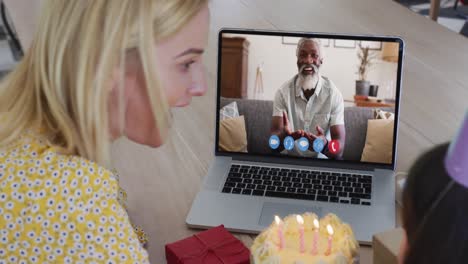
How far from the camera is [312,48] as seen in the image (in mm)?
1015

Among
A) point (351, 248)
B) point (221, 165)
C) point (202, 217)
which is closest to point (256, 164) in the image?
point (221, 165)

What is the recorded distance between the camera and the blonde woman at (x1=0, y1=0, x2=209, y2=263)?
0.62 m

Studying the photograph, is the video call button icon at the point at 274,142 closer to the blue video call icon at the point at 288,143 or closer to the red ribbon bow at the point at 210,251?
the blue video call icon at the point at 288,143

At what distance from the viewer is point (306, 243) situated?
715 millimetres

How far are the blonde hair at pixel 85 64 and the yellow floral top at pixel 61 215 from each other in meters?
0.04

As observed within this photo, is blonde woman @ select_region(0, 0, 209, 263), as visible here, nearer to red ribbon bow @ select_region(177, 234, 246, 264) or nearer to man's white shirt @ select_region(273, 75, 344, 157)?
red ribbon bow @ select_region(177, 234, 246, 264)

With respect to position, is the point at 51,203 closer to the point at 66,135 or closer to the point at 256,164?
the point at 66,135

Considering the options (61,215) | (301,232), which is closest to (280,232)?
(301,232)

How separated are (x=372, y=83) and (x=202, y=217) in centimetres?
38

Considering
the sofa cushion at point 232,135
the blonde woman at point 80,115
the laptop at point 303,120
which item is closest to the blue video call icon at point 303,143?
the laptop at point 303,120

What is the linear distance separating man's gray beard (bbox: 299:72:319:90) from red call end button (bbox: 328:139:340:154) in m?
0.11

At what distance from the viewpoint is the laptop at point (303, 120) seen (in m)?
0.97

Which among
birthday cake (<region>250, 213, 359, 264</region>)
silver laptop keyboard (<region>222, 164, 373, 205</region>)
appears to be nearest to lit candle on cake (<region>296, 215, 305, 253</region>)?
birthday cake (<region>250, 213, 359, 264</region>)

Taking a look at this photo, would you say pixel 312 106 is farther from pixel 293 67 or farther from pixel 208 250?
pixel 208 250
